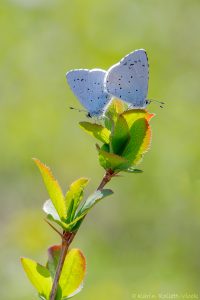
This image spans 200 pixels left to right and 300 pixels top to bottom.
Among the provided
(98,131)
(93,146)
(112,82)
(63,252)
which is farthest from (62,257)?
(93,146)

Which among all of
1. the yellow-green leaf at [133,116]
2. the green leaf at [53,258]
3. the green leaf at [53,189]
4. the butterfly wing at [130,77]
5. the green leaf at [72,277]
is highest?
the butterfly wing at [130,77]

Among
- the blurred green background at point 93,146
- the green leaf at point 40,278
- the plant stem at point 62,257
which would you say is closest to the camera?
the plant stem at point 62,257

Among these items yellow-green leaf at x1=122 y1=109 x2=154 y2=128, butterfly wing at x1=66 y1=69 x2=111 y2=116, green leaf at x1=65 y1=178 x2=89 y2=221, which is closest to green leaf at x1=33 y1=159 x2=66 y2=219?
green leaf at x1=65 y1=178 x2=89 y2=221

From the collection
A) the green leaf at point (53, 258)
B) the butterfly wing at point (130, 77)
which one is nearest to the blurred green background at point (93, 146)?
the butterfly wing at point (130, 77)

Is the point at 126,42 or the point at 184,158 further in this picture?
the point at 126,42

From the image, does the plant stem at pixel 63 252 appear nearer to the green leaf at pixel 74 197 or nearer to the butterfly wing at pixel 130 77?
the green leaf at pixel 74 197

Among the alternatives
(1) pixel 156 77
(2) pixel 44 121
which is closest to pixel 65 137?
(2) pixel 44 121

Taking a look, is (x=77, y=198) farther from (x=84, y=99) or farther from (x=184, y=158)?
(x=184, y=158)

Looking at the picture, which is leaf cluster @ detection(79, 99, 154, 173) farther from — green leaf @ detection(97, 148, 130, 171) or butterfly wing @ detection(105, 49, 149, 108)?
butterfly wing @ detection(105, 49, 149, 108)
